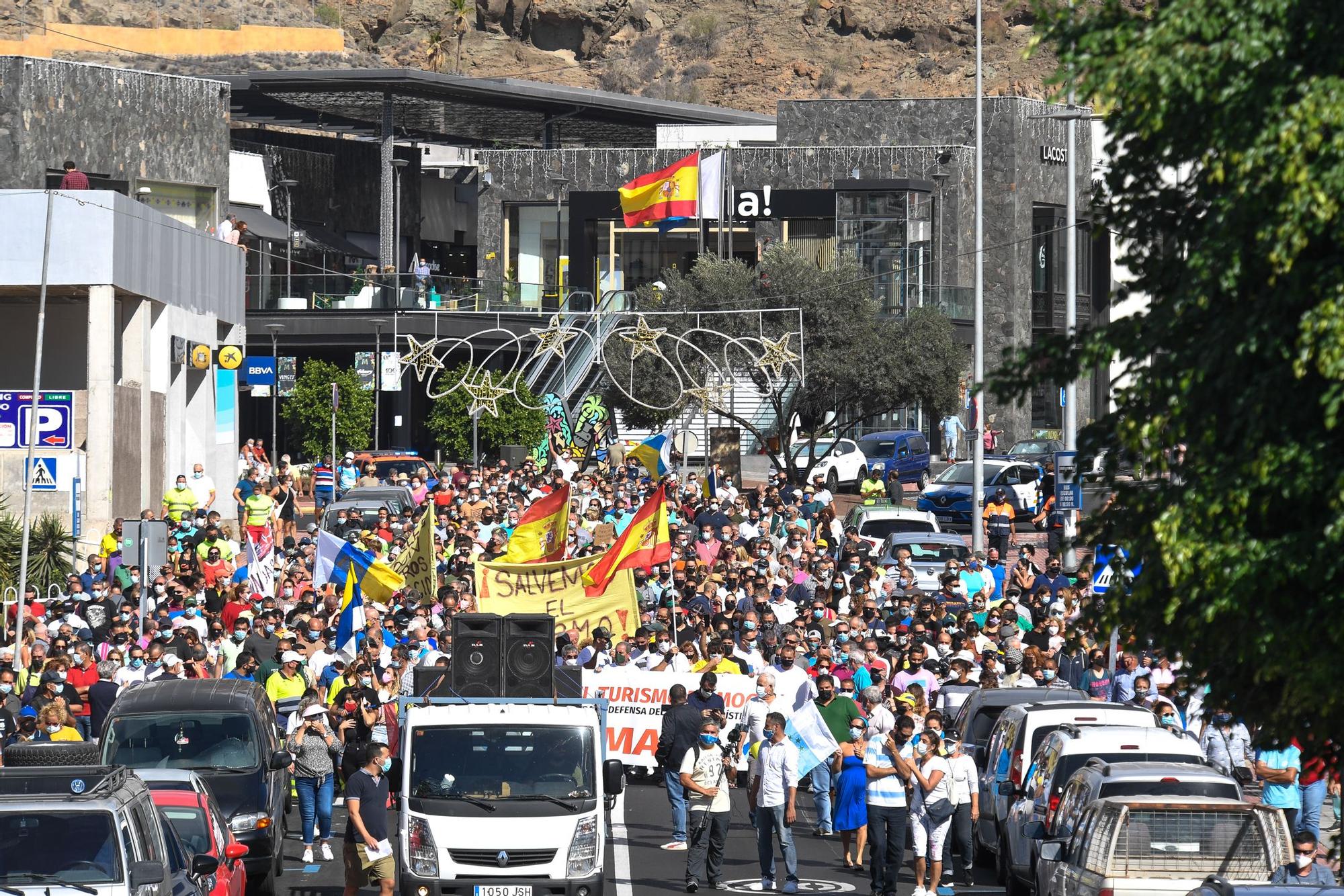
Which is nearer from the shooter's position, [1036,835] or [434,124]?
[1036,835]

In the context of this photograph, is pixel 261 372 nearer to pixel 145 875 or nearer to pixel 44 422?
pixel 44 422

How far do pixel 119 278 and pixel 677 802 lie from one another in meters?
19.8

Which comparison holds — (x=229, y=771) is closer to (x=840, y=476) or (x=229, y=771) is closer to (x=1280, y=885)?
(x=1280, y=885)

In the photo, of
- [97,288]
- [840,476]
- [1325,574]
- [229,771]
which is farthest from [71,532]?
[1325,574]

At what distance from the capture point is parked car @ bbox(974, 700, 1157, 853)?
16594 millimetres

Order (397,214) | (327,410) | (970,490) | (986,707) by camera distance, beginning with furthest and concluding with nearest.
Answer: (397,214)
(327,410)
(970,490)
(986,707)

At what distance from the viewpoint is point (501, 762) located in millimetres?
14891

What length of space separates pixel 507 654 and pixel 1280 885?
7.37 m

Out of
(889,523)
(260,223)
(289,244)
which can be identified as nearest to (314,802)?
(889,523)

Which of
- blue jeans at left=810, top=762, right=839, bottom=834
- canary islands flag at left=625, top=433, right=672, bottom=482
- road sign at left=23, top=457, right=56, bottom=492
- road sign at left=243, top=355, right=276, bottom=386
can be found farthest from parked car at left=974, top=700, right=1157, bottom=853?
road sign at left=243, top=355, right=276, bottom=386

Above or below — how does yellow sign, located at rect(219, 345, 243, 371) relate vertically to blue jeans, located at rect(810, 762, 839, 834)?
above

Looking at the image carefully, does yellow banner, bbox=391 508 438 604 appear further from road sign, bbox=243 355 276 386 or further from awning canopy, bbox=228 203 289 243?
awning canopy, bbox=228 203 289 243

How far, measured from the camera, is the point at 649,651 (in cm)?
2191

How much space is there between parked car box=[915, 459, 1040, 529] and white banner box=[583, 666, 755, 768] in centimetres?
2158
